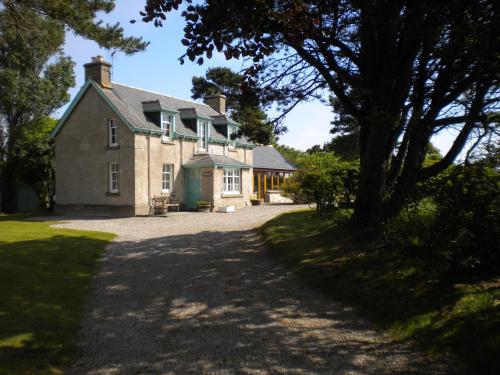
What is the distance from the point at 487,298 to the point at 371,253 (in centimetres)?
363

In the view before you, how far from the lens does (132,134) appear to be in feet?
80.3

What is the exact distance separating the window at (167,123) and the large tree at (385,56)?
1555cm

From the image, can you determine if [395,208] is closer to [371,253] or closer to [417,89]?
[371,253]

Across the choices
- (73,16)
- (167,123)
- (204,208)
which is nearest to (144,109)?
(167,123)

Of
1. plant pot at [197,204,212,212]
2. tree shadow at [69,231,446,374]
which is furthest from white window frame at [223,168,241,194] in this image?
tree shadow at [69,231,446,374]

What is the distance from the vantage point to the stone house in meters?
24.8

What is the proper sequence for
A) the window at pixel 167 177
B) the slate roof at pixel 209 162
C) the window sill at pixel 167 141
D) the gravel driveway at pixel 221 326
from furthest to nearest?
the slate roof at pixel 209 162, the window at pixel 167 177, the window sill at pixel 167 141, the gravel driveway at pixel 221 326

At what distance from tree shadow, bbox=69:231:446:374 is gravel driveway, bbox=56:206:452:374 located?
0.01 meters

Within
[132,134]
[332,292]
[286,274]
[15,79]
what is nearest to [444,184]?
[332,292]

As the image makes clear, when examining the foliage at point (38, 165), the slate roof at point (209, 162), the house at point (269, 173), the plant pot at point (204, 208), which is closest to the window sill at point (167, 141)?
the slate roof at point (209, 162)

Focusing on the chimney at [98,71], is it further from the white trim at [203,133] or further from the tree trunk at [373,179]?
the tree trunk at [373,179]

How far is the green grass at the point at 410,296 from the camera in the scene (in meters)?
5.53

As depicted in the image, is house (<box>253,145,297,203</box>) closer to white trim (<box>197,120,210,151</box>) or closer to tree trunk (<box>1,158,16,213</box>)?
white trim (<box>197,120,210,151</box>)

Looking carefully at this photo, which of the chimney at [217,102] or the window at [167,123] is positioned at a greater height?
the chimney at [217,102]
